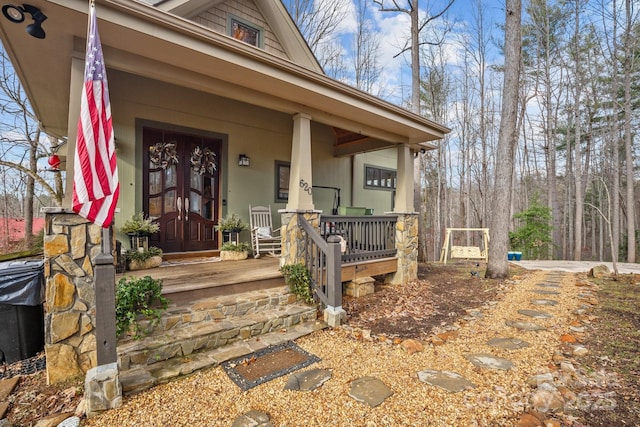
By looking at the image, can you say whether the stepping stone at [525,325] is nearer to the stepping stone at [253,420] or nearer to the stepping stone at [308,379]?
the stepping stone at [308,379]

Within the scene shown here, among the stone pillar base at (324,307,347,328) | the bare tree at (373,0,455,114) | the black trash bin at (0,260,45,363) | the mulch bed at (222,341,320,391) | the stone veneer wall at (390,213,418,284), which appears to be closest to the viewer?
the mulch bed at (222,341,320,391)

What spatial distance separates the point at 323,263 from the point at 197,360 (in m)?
1.93

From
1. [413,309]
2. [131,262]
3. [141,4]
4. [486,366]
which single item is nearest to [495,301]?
[413,309]

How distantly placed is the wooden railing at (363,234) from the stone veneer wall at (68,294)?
292 cm

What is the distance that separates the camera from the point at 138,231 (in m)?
4.29

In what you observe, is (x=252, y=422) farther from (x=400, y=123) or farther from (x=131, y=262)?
(x=400, y=123)

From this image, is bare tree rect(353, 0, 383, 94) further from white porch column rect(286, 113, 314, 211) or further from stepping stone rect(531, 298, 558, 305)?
stepping stone rect(531, 298, 558, 305)

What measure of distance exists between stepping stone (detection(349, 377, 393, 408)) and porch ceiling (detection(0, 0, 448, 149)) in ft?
10.8

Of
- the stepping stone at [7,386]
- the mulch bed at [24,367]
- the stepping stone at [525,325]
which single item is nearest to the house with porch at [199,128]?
the stepping stone at [7,386]

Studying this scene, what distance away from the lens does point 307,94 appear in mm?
3955

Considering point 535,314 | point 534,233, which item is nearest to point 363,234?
point 535,314

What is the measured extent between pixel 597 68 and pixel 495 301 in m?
13.6

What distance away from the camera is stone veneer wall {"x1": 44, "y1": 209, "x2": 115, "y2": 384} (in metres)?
2.43

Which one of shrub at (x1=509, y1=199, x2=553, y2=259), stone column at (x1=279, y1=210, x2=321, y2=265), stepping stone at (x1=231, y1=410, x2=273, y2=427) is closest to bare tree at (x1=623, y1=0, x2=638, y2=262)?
shrub at (x1=509, y1=199, x2=553, y2=259)
